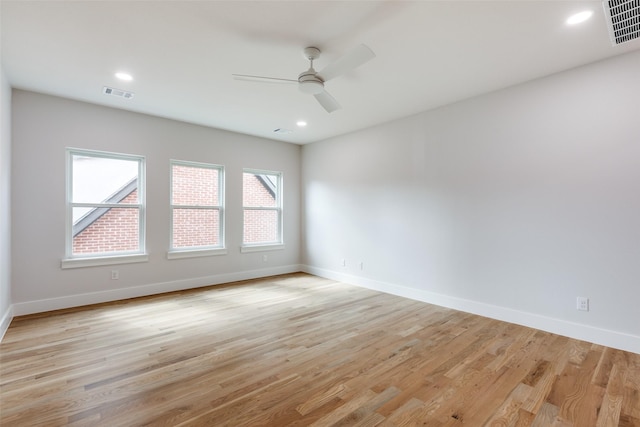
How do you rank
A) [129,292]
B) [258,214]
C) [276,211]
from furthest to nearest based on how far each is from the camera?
1. [276,211]
2. [258,214]
3. [129,292]

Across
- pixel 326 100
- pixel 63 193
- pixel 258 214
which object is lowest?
pixel 258 214

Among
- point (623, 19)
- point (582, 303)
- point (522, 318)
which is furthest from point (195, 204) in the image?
point (623, 19)

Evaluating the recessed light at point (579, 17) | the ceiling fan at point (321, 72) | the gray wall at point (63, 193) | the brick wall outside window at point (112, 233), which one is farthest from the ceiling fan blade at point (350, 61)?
the brick wall outside window at point (112, 233)

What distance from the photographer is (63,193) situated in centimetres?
395

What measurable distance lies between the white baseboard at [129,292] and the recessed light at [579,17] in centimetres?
533

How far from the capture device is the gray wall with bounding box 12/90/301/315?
12.1 feet

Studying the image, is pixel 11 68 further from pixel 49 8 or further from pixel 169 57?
pixel 169 57

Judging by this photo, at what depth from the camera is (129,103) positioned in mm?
4105

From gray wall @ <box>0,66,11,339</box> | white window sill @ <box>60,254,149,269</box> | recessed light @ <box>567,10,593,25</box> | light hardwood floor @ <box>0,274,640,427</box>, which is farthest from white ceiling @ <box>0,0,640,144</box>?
light hardwood floor @ <box>0,274,640,427</box>

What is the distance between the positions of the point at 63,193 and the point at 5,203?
67 centimetres

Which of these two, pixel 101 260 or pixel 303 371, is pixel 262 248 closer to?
pixel 101 260

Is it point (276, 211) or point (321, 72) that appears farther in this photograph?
point (276, 211)

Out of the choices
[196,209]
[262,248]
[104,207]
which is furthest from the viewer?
[262,248]

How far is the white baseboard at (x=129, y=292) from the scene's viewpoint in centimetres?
374
